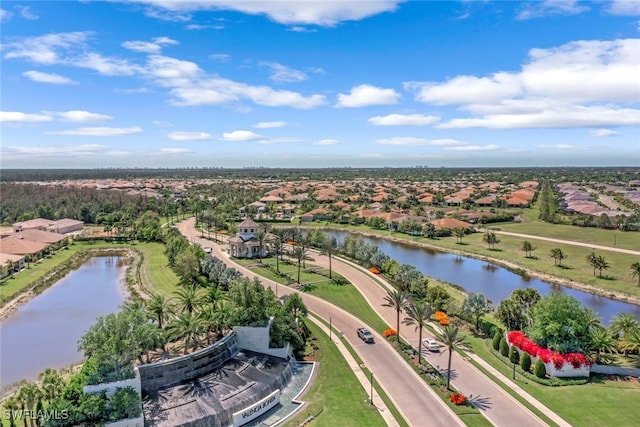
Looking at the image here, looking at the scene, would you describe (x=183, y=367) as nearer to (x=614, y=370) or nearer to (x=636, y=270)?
(x=614, y=370)

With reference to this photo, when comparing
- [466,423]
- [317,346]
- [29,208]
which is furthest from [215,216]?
[466,423]

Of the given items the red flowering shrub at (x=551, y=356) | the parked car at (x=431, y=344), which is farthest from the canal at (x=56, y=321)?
the red flowering shrub at (x=551, y=356)

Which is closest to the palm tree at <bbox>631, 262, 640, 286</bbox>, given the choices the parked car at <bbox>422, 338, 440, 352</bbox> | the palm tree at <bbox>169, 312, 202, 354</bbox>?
the parked car at <bbox>422, 338, 440, 352</bbox>

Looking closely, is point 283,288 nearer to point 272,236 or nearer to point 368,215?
point 272,236

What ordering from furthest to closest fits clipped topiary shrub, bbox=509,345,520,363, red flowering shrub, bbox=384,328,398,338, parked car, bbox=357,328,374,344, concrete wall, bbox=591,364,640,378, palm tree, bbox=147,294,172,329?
red flowering shrub, bbox=384,328,398,338
parked car, bbox=357,328,374,344
palm tree, bbox=147,294,172,329
clipped topiary shrub, bbox=509,345,520,363
concrete wall, bbox=591,364,640,378

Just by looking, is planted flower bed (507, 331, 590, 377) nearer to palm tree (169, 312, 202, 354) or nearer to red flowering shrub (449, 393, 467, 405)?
red flowering shrub (449, 393, 467, 405)

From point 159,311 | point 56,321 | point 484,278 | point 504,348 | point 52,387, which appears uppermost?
point 159,311

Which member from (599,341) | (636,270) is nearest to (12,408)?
(599,341)
